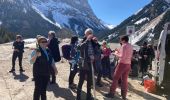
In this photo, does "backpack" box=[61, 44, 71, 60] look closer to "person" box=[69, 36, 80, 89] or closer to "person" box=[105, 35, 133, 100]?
"person" box=[69, 36, 80, 89]

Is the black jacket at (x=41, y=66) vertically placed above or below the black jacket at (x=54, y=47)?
below

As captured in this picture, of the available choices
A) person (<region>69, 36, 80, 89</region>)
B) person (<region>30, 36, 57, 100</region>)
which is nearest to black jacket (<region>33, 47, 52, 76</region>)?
person (<region>30, 36, 57, 100</region>)

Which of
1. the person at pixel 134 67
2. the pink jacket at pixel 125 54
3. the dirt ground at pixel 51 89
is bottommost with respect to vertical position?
the dirt ground at pixel 51 89

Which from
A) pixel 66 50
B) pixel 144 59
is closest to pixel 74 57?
pixel 66 50

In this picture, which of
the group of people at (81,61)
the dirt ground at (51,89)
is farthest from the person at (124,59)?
the dirt ground at (51,89)

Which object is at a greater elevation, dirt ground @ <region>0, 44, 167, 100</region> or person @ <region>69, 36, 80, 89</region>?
person @ <region>69, 36, 80, 89</region>

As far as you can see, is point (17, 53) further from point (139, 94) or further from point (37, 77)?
point (37, 77)

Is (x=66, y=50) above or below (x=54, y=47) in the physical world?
below

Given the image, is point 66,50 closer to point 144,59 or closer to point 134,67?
point 134,67

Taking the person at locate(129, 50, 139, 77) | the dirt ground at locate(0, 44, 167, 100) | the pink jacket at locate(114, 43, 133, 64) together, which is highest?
the pink jacket at locate(114, 43, 133, 64)

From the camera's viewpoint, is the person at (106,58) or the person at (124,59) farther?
the person at (106,58)

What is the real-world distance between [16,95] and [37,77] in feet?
10.6

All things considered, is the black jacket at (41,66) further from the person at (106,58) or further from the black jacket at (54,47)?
the person at (106,58)

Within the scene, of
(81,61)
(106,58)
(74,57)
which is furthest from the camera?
(106,58)
